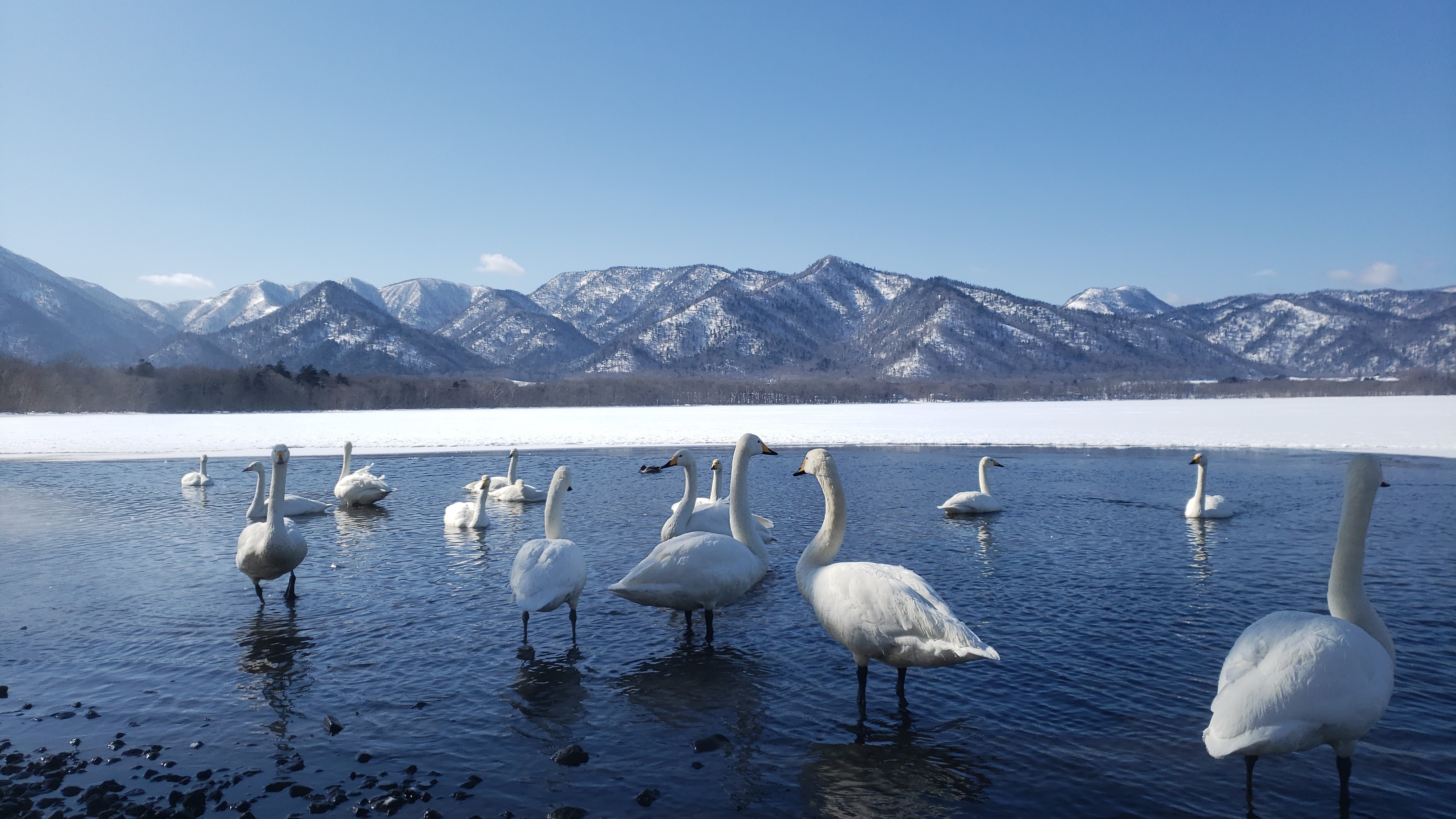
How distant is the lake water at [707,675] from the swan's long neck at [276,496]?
0.95 m

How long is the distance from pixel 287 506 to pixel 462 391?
7501cm

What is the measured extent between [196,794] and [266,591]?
533 cm

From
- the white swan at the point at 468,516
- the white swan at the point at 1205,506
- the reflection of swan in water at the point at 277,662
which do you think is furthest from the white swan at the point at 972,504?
the reflection of swan in water at the point at 277,662

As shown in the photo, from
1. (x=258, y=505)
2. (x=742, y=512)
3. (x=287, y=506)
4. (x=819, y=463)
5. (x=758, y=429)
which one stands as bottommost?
(x=287, y=506)

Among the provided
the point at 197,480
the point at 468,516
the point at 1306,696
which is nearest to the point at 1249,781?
the point at 1306,696

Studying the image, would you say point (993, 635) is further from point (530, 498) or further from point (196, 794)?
point (530, 498)

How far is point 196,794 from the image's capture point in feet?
15.3

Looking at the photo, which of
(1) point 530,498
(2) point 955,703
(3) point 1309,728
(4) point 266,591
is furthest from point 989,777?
(1) point 530,498

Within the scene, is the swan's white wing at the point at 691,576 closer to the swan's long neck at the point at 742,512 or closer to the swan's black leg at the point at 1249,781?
the swan's long neck at the point at 742,512

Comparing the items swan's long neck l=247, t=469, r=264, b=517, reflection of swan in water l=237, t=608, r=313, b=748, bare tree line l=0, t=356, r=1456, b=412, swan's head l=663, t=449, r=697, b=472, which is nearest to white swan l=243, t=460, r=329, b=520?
swan's long neck l=247, t=469, r=264, b=517

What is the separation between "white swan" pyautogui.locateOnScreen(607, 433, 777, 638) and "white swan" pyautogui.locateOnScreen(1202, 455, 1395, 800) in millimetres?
3825

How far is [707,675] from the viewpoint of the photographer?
6.75 m

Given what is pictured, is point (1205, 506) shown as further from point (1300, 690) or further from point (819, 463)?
point (1300, 690)

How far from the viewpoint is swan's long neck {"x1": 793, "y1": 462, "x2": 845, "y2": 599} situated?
22.5ft
